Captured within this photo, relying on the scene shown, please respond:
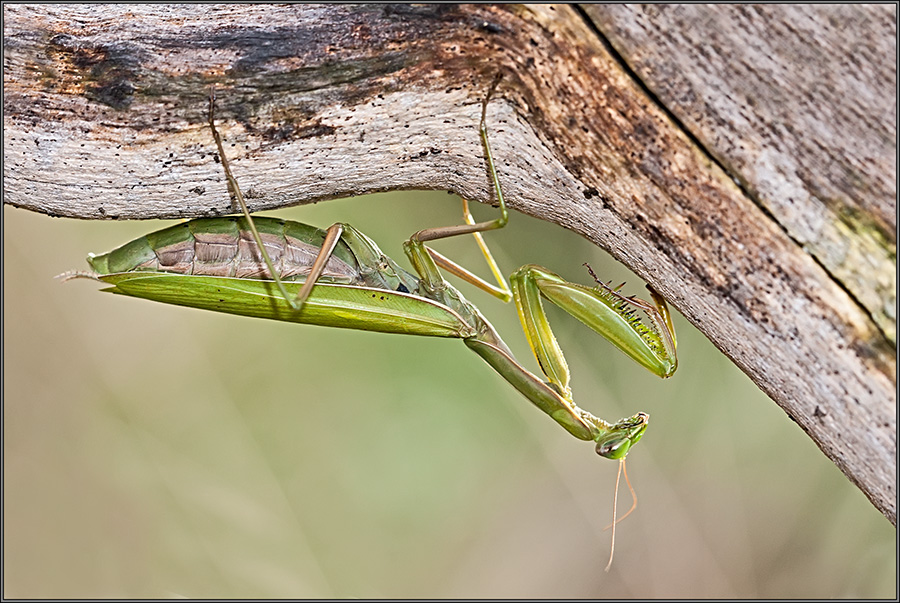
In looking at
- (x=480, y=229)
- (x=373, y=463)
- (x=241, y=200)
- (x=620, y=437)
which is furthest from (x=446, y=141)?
(x=373, y=463)

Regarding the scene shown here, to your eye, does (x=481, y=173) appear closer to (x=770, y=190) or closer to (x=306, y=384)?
(x=770, y=190)

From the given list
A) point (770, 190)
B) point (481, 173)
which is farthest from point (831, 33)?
point (481, 173)

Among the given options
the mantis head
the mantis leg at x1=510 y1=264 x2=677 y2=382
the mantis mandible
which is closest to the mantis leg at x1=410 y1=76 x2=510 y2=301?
the mantis mandible

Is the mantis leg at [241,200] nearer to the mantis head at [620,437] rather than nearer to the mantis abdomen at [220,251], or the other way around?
the mantis abdomen at [220,251]

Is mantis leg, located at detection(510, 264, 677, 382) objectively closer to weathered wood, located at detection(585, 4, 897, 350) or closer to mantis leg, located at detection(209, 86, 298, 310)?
weathered wood, located at detection(585, 4, 897, 350)

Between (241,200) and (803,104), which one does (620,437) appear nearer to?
(803,104)
